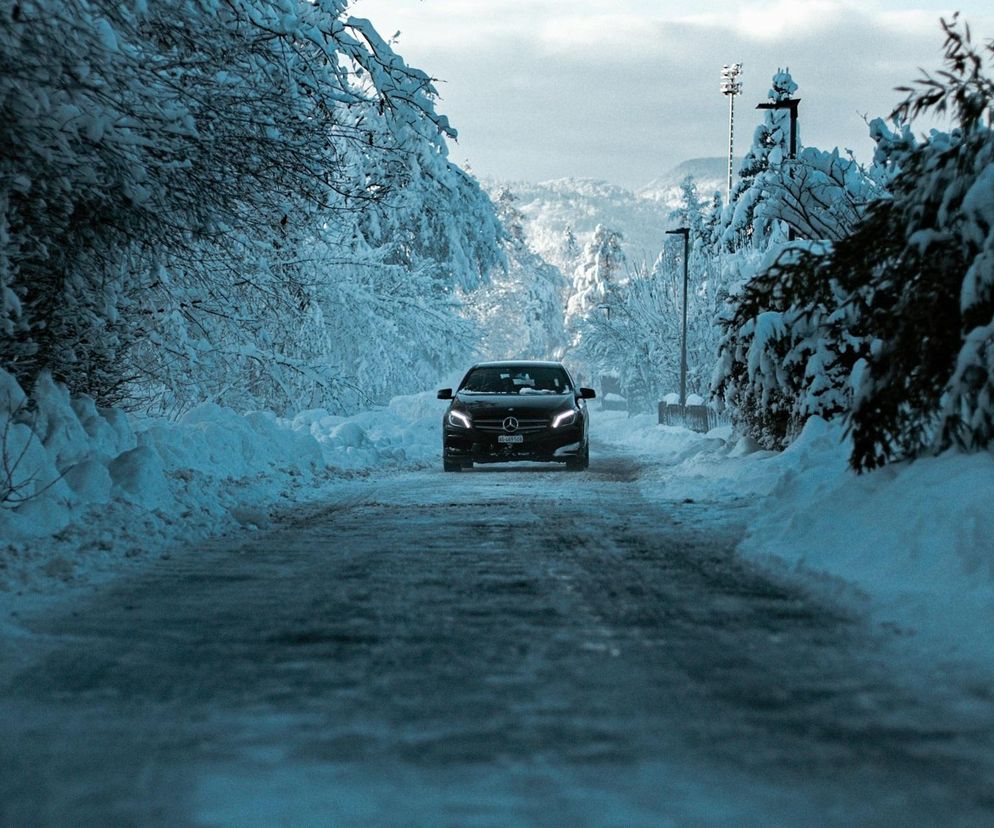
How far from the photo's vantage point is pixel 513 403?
865 inches

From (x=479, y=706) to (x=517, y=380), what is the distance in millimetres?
17794

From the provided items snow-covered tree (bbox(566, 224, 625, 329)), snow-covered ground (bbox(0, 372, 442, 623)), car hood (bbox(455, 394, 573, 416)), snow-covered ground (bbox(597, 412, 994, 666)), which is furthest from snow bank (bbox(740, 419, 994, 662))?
snow-covered tree (bbox(566, 224, 625, 329))

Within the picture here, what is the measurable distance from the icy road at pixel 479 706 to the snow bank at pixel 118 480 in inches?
43.9

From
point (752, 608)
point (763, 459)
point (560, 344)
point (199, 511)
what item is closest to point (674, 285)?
point (560, 344)

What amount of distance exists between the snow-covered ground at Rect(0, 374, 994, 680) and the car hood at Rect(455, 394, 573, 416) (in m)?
2.20

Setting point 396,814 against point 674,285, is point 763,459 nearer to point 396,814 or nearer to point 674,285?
point 396,814

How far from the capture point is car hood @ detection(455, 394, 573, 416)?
2188cm

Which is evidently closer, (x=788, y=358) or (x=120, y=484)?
(x=120, y=484)

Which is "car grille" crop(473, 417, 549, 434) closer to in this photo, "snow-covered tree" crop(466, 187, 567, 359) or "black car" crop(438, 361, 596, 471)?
"black car" crop(438, 361, 596, 471)

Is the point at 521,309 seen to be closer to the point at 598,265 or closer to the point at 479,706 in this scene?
the point at 598,265

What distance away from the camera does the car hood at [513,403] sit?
71.8 ft

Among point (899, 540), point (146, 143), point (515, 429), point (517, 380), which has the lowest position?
point (515, 429)

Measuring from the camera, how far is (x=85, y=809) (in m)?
4.08

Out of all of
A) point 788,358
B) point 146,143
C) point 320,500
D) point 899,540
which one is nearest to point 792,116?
point 788,358
